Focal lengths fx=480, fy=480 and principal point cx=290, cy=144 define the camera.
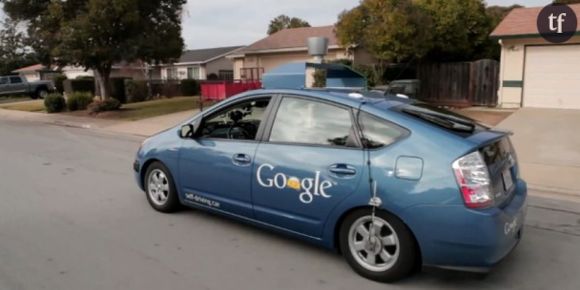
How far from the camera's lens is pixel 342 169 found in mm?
3918

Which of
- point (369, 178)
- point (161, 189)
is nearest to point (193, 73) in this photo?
point (161, 189)

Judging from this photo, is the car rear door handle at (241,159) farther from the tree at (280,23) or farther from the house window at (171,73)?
the tree at (280,23)

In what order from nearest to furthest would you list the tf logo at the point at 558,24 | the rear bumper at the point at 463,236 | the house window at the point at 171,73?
the rear bumper at the point at 463,236, the tf logo at the point at 558,24, the house window at the point at 171,73

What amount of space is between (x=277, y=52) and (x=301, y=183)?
23.3 meters

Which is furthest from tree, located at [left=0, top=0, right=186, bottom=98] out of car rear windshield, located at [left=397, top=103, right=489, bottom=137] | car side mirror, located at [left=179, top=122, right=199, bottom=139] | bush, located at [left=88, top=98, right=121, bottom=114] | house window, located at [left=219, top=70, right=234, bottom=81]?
house window, located at [left=219, top=70, right=234, bottom=81]

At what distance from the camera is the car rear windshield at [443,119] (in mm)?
3869

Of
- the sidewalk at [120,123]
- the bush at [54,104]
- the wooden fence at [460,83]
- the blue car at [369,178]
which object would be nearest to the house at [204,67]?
the bush at [54,104]

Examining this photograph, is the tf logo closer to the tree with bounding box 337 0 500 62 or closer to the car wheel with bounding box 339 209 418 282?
the tree with bounding box 337 0 500 62

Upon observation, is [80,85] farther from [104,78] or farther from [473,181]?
[473,181]

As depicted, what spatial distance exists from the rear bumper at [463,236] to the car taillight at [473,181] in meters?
0.07

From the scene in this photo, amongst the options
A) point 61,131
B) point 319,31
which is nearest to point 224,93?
point 61,131

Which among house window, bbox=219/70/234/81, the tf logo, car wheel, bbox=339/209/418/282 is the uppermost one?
the tf logo

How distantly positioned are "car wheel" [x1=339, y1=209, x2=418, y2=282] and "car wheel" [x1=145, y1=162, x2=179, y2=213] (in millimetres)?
2323

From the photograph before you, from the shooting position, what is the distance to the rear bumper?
3439 mm
